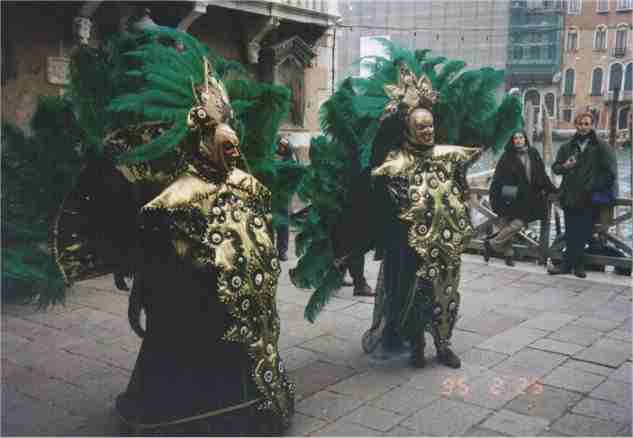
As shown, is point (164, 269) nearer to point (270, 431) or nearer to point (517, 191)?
point (270, 431)

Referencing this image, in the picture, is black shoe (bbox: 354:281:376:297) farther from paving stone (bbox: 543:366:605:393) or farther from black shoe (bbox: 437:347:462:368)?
paving stone (bbox: 543:366:605:393)

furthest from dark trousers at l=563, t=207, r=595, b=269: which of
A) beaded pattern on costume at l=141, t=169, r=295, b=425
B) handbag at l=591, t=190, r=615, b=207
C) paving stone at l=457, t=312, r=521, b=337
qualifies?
beaded pattern on costume at l=141, t=169, r=295, b=425

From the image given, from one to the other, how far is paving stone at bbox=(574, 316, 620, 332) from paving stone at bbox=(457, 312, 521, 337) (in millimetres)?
552

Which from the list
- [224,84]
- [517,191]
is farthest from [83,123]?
[517,191]

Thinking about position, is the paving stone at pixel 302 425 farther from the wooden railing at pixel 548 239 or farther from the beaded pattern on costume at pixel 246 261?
the wooden railing at pixel 548 239

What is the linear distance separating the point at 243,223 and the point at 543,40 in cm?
3491

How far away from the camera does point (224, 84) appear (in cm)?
361

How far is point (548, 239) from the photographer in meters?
8.30

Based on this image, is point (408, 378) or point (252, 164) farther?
point (408, 378)

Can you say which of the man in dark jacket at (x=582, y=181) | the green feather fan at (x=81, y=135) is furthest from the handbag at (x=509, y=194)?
the green feather fan at (x=81, y=135)

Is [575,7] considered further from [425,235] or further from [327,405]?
[327,405]

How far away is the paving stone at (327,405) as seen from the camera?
158 inches

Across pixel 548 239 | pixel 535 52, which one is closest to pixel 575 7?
pixel 535 52

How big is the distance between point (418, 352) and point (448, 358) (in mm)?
237
